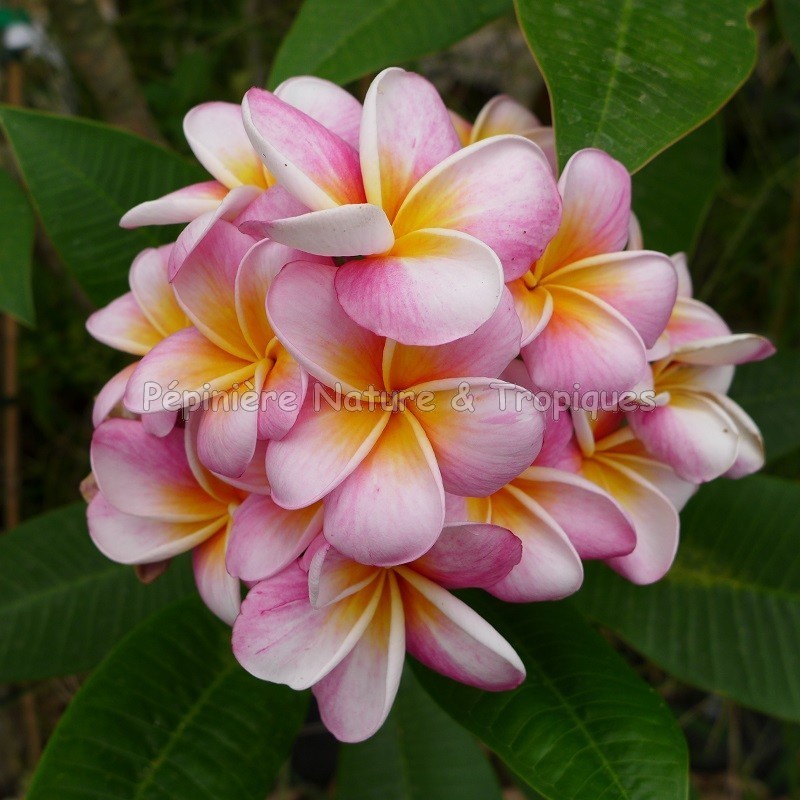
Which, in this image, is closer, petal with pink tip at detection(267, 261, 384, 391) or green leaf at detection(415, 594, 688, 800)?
petal with pink tip at detection(267, 261, 384, 391)

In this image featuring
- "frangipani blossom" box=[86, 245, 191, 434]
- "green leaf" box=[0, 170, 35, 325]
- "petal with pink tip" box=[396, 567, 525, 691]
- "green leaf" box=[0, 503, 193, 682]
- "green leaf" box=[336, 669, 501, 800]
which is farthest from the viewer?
"green leaf" box=[336, 669, 501, 800]

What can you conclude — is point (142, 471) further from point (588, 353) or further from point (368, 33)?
point (368, 33)

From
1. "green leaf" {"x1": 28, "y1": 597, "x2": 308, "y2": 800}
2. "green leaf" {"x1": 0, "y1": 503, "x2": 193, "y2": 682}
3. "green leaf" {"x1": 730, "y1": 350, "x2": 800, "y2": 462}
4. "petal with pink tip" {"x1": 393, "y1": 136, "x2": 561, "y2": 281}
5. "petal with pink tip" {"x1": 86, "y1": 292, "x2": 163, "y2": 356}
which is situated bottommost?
"green leaf" {"x1": 0, "y1": 503, "x2": 193, "y2": 682}

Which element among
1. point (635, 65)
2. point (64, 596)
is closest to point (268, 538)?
point (635, 65)

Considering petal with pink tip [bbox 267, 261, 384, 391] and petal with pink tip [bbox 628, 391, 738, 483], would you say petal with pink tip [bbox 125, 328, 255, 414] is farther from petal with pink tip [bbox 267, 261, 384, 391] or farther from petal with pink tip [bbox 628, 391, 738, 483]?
petal with pink tip [bbox 628, 391, 738, 483]

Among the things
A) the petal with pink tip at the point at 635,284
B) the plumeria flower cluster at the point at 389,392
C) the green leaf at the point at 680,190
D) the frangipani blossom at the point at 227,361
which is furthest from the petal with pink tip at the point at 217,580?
the green leaf at the point at 680,190

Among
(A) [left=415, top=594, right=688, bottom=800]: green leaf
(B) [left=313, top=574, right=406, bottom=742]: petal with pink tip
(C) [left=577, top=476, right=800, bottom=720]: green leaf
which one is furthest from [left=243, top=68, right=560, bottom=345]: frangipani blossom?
(C) [left=577, top=476, right=800, bottom=720]: green leaf

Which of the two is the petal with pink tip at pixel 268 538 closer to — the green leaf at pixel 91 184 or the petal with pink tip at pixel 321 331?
the petal with pink tip at pixel 321 331

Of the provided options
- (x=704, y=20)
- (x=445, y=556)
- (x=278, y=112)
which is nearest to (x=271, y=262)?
(x=278, y=112)
